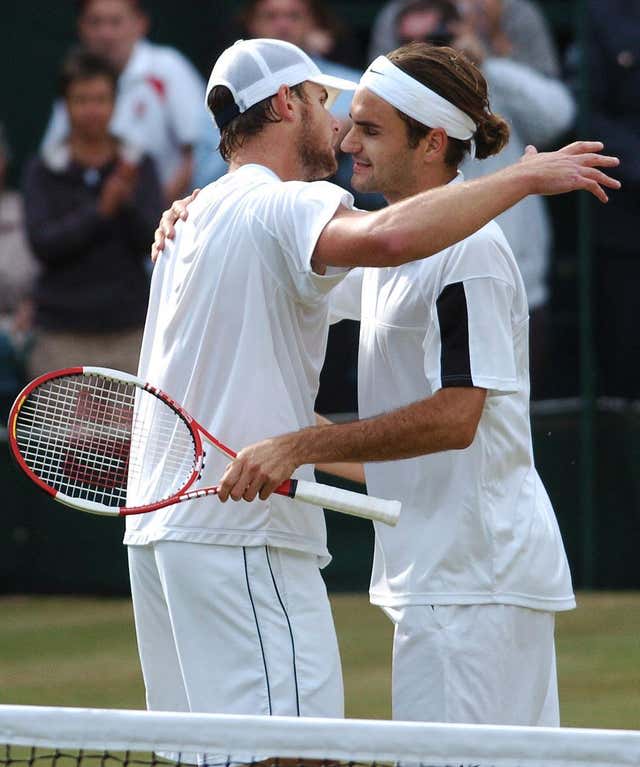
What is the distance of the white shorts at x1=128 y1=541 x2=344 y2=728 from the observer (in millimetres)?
3490

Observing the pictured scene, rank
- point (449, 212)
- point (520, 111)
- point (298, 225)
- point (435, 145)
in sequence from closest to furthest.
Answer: point (449, 212) < point (298, 225) < point (435, 145) < point (520, 111)

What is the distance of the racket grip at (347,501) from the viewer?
348 cm

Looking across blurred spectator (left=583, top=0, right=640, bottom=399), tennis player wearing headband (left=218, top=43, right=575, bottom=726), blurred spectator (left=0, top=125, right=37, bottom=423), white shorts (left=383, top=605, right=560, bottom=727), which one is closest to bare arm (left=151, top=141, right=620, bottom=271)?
tennis player wearing headband (left=218, top=43, right=575, bottom=726)

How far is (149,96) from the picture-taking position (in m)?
9.14

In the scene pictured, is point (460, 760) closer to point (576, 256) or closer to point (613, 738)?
point (613, 738)

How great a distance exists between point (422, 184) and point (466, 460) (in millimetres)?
671

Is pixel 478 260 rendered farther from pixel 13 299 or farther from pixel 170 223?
pixel 13 299

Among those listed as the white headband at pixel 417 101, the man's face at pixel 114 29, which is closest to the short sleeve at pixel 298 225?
the white headband at pixel 417 101

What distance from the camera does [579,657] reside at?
7230 millimetres

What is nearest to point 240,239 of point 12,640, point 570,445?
point 12,640

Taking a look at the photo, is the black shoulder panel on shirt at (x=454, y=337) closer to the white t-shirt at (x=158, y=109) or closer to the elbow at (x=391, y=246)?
the elbow at (x=391, y=246)

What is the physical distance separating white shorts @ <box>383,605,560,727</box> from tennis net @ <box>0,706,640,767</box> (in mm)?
616

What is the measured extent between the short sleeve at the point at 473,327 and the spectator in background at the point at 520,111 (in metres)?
5.05

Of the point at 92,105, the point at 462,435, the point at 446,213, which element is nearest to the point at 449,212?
the point at 446,213
